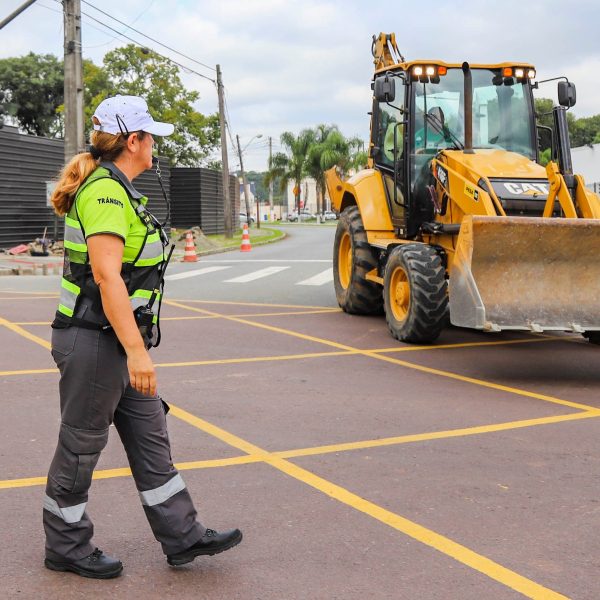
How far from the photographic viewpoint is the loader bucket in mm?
8180

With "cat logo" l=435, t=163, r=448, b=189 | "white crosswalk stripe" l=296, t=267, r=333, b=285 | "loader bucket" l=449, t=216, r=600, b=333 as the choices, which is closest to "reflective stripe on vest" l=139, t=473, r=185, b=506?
"loader bucket" l=449, t=216, r=600, b=333

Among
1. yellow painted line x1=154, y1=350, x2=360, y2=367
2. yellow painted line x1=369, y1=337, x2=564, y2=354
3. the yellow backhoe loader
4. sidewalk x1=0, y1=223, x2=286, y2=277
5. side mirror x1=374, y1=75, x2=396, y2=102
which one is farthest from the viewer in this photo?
sidewalk x1=0, y1=223, x2=286, y2=277

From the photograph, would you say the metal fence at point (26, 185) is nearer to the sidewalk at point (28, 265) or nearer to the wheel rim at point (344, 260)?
the sidewalk at point (28, 265)

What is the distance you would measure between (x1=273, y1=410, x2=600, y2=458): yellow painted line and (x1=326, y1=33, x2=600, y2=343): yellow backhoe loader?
1328 millimetres

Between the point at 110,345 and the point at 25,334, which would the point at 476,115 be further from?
the point at 110,345

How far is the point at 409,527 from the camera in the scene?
4359mm

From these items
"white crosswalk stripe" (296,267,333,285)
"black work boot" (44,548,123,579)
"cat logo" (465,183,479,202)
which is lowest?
"black work boot" (44,548,123,579)

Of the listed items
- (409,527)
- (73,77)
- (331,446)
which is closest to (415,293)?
(331,446)

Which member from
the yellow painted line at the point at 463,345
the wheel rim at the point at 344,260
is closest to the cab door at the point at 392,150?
the wheel rim at the point at 344,260

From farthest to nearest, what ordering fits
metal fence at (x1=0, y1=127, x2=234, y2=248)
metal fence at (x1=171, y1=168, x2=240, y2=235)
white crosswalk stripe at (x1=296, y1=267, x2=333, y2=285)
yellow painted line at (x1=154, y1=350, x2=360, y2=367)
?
metal fence at (x1=171, y1=168, x2=240, y2=235) → metal fence at (x1=0, y1=127, x2=234, y2=248) → white crosswalk stripe at (x1=296, y1=267, x2=333, y2=285) → yellow painted line at (x1=154, y1=350, x2=360, y2=367)

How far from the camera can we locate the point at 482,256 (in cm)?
835

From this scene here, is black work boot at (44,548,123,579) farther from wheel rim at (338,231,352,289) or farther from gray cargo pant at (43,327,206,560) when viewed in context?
wheel rim at (338,231,352,289)

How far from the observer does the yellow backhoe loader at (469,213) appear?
27.2 ft

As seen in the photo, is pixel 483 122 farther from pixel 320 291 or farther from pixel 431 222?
pixel 320 291
